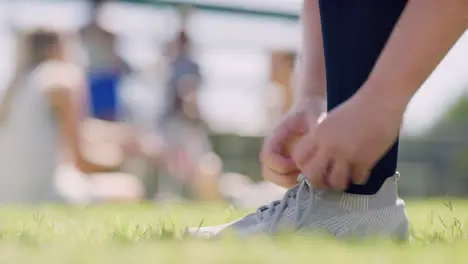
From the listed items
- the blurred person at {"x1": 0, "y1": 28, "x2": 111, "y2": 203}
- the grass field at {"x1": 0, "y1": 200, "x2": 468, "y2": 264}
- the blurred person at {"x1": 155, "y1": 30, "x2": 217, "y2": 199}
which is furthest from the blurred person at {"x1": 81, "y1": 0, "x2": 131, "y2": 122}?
the grass field at {"x1": 0, "y1": 200, "x2": 468, "y2": 264}

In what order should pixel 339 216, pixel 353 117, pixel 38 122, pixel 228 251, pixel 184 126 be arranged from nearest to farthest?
1. pixel 228 251
2. pixel 353 117
3. pixel 339 216
4. pixel 38 122
5. pixel 184 126

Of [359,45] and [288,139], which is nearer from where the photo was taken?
[359,45]

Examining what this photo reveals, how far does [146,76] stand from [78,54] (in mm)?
1032

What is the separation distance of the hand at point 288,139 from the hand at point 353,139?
22cm

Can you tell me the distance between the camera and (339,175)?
1.22 metres

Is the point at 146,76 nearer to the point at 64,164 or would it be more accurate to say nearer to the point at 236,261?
the point at 64,164

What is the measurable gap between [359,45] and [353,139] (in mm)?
228

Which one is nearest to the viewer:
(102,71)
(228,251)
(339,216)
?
(228,251)

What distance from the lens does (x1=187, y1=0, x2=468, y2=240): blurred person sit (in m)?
1.12

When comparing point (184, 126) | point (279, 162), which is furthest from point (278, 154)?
point (184, 126)

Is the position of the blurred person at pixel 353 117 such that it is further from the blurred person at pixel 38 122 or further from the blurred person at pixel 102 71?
the blurred person at pixel 102 71

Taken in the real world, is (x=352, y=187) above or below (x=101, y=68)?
above

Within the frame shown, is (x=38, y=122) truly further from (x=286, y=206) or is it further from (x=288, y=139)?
(x=286, y=206)

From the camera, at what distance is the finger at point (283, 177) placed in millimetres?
1476
